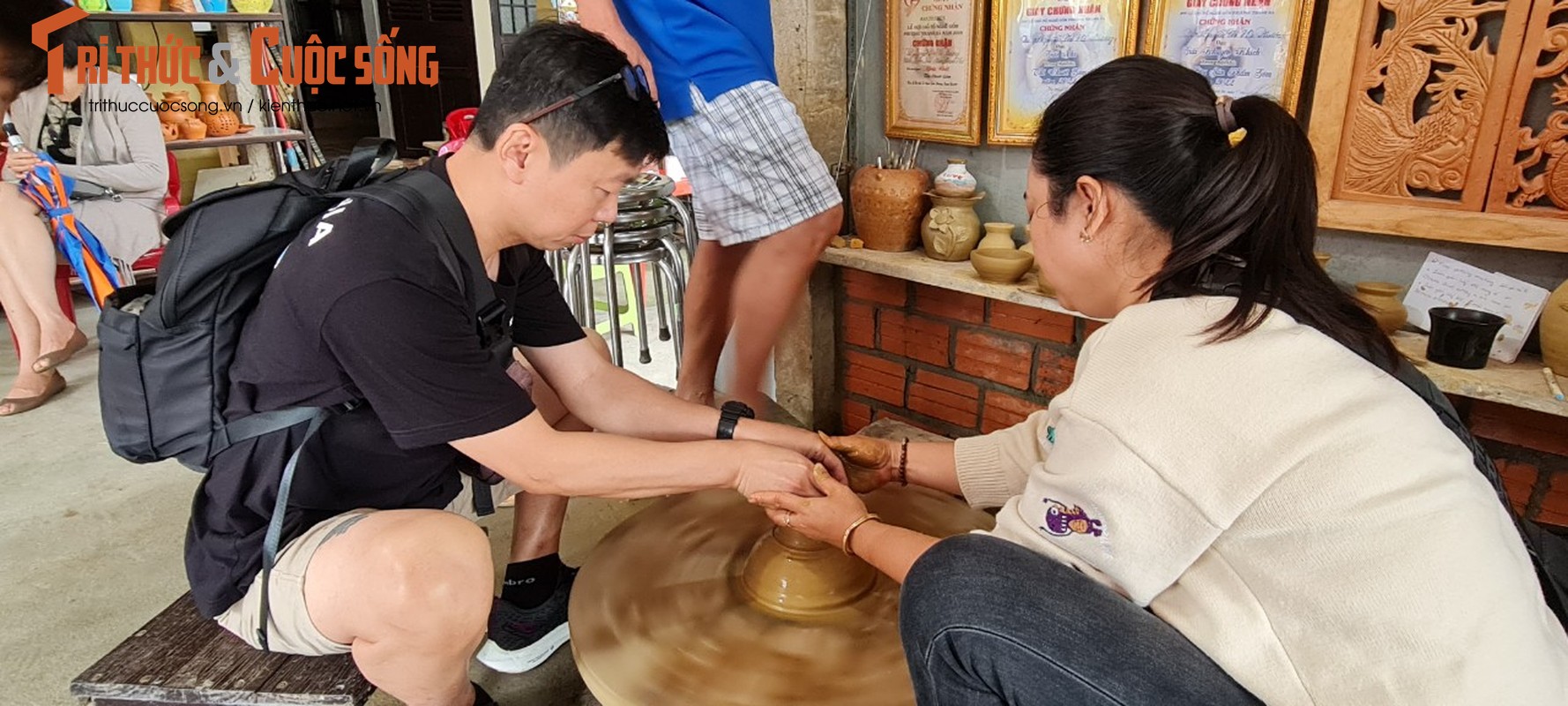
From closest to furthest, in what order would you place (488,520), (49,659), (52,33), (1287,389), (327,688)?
(1287,389)
(327,688)
(49,659)
(488,520)
(52,33)

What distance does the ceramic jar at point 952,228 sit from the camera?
251cm

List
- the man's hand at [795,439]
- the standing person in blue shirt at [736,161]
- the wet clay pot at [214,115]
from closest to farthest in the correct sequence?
1. the man's hand at [795,439]
2. the standing person in blue shirt at [736,161]
3. the wet clay pot at [214,115]

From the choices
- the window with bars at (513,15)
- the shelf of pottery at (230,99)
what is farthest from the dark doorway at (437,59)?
the shelf of pottery at (230,99)

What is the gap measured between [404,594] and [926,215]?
1.80 meters

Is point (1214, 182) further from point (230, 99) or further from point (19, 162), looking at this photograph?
point (230, 99)

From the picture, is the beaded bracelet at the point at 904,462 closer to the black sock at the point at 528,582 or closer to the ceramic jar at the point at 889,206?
the black sock at the point at 528,582

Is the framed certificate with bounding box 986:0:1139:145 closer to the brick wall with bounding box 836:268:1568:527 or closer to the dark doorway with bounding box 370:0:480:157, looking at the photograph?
the brick wall with bounding box 836:268:1568:527

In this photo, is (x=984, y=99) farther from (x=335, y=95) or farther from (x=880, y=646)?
(x=335, y=95)

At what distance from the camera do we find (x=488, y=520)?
250cm

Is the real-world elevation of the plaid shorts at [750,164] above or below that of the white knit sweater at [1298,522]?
above

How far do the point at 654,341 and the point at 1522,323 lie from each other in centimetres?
335

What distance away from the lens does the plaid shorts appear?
2268mm

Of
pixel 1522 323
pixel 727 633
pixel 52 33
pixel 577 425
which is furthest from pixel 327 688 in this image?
pixel 52 33

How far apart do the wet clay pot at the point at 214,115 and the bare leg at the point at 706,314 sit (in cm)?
422
